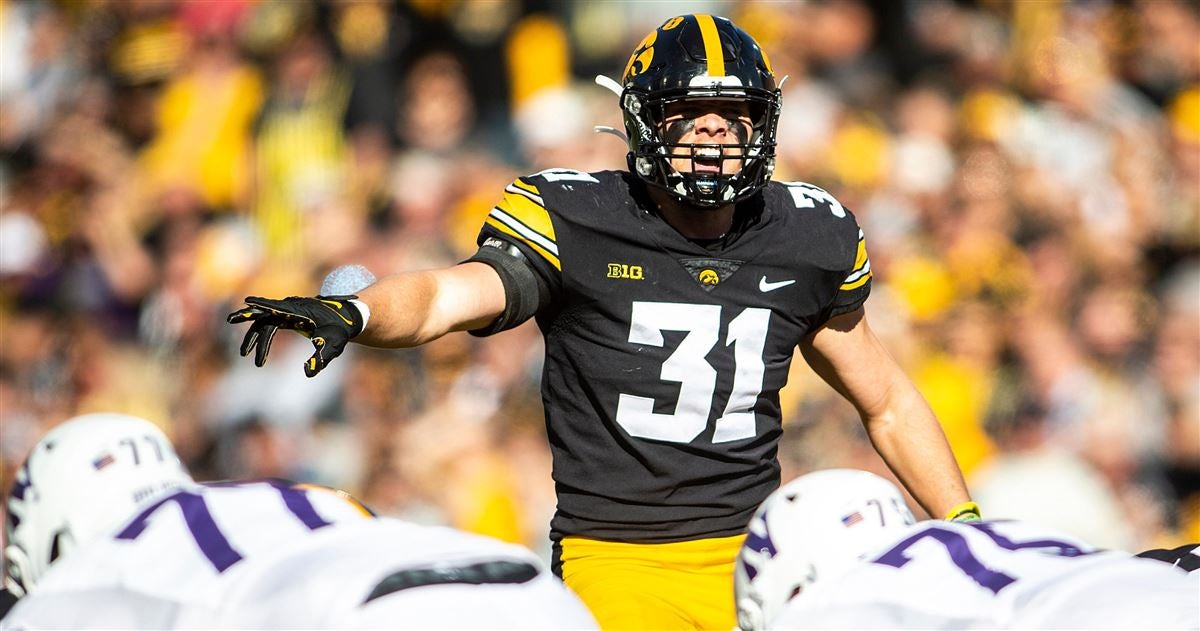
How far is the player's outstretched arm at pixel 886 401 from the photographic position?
13.8ft

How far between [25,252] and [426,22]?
261 centimetres

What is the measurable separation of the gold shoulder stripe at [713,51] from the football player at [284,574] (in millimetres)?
1844

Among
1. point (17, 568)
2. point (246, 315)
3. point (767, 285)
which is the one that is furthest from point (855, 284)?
point (17, 568)

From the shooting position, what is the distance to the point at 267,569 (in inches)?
84.0

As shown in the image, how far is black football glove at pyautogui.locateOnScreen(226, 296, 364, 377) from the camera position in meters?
2.97

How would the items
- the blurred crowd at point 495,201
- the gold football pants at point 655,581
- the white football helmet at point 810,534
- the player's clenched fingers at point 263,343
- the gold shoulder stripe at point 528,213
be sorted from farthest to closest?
1. the blurred crowd at point 495,201
2. the gold shoulder stripe at point 528,213
3. the gold football pants at point 655,581
4. the player's clenched fingers at point 263,343
5. the white football helmet at point 810,534

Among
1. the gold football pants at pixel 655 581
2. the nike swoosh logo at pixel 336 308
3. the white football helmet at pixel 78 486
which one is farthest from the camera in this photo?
the gold football pants at pixel 655 581

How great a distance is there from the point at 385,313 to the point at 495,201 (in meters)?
4.70

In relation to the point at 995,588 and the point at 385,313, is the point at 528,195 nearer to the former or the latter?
the point at 385,313

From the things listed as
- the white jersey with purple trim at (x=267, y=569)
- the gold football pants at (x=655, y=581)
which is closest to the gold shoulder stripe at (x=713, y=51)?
the gold football pants at (x=655, y=581)

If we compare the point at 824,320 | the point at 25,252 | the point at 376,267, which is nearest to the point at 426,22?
the point at 376,267

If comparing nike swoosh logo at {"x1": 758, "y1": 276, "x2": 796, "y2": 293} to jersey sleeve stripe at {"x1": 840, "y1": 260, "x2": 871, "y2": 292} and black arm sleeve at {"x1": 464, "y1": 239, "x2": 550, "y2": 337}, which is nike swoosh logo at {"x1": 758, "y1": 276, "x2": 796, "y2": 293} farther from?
black arm sleeve at {"x1": 464, "y1": 239, "x2": 550, "y2": 337}

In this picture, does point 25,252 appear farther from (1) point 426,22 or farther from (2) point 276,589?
(2) point 276,589

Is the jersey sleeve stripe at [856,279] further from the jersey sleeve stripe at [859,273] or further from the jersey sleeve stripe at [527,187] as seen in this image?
the jersey sleeve stripe at [527,187]
